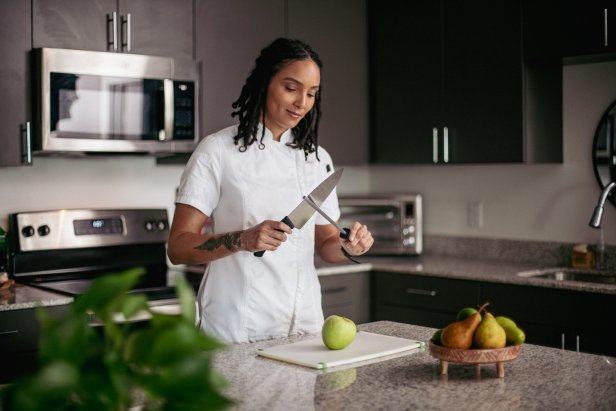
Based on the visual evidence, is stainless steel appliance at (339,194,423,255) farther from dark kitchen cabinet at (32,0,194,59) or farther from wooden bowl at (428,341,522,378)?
wooden bowl at (428,341,522,378)

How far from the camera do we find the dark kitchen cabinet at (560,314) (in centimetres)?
319

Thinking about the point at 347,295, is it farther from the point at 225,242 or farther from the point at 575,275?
the point at 225,242

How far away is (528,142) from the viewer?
12.3 feet

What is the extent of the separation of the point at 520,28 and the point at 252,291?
1.99 metres

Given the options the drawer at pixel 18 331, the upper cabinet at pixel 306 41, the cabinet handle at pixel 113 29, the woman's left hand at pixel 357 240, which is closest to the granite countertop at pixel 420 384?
the woman's left hand at pixel 357 240

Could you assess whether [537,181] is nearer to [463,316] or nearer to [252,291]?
[252,291]

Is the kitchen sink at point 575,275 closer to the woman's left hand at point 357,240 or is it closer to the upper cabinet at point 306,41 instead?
the upper cabinet at point 306,41

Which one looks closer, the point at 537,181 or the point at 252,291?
the point at 252,291

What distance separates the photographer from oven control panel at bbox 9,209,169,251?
3455 millimetres

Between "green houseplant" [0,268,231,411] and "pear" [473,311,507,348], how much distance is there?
0.89 meters

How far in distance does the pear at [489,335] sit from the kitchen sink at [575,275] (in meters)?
1.94

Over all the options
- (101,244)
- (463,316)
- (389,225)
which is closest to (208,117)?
(101,244)

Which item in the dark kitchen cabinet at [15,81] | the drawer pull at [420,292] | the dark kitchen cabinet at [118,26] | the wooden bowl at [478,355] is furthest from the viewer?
the drawer pull at [420,292]

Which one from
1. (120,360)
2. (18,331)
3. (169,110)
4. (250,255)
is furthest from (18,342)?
(120,360)
